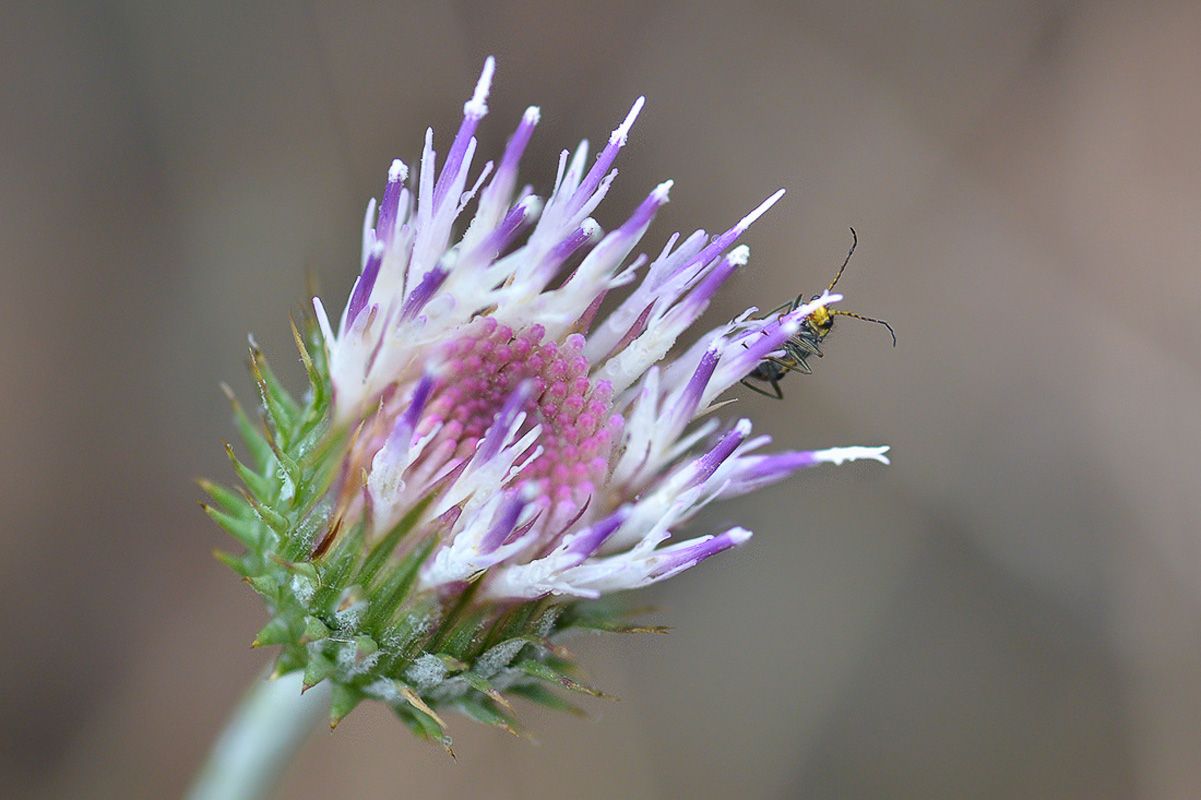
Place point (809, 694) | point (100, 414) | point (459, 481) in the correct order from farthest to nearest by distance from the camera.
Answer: point (809, 694), point (100, 414), point (459, 481)

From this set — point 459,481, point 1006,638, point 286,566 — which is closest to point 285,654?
point 286,566

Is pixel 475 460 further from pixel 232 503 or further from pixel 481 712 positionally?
pixel 232 503

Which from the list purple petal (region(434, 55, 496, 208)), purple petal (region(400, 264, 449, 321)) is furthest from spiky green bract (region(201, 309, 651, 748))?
purple petal (region(434, 55, 496, 208))

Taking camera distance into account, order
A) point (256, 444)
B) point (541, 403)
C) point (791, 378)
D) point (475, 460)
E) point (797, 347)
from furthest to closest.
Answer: point (791, 378), point (797, 347), point (256, 444), point (541, 403), point (475, 460)

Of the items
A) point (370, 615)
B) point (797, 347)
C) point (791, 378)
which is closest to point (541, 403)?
point (370, 615)

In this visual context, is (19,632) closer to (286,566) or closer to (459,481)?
(286,566)

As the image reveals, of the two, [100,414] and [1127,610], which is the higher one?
[1127,610]

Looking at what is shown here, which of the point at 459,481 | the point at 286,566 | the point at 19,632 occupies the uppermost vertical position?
the point at 459,481
